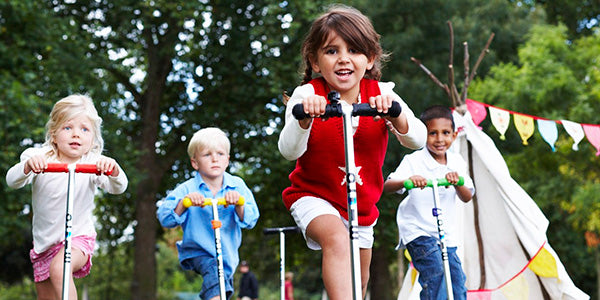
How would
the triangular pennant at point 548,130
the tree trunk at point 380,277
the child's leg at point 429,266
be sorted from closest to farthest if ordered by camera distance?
the child's leg at point 429,266
the triangular pennant at point 548,130
the tree trunk at point 380,277

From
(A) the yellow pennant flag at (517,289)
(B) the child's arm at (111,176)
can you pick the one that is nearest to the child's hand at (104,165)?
(B) the child's arm at (111,176)

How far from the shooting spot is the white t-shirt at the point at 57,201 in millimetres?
4410

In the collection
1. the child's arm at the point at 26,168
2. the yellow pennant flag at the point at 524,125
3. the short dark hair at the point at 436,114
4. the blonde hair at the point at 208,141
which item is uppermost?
the yellow pennant flag at the point at 524,125

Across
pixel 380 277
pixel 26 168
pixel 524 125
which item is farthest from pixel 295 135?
pixel 380 277

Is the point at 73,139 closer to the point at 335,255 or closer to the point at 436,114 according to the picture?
the point at 335,255

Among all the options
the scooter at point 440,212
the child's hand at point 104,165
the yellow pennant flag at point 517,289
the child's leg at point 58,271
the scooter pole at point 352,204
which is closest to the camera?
the scooter pole at point 352,204

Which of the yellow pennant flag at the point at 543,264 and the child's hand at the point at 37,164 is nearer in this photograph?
the child's hand at the point at 37,164

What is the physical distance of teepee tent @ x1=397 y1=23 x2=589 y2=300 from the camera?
255 inches

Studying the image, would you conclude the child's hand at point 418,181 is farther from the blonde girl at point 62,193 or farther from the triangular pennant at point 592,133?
the triangular pennant at point 592,133

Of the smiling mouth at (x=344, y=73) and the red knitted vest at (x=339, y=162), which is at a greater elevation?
the smiling mouth at (x=344, y=73)

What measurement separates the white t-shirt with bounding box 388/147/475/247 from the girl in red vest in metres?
1.26

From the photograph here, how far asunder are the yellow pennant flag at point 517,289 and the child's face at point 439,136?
1980 millimetres

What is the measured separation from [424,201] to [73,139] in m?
2.57

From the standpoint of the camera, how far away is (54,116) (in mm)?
4547
